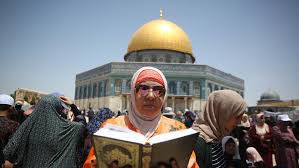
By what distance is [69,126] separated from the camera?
217 centimetres

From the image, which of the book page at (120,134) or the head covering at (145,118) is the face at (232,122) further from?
the book page at (120,134)

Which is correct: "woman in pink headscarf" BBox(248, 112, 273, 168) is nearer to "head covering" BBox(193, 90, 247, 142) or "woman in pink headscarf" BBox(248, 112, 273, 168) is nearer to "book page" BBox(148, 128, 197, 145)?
"head covering" BBox(193, 90, 247, 142)

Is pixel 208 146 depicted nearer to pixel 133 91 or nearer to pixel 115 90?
pixel 133 91

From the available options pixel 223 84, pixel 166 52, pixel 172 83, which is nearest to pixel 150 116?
pixel 172 83

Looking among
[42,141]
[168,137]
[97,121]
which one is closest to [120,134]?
[168,137]

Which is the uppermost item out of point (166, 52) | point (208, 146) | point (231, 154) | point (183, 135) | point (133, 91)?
point (166, 52)

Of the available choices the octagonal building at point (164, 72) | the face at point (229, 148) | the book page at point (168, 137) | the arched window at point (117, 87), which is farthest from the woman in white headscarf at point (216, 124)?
the arched window at point (117, 87)

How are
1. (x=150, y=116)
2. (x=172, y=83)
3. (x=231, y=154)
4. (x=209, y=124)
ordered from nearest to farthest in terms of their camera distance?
(x=150, y=116)
(x=209, y=124)
(x=231, y=154)
(x=172, y=83)

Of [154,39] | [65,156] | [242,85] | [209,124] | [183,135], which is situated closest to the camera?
[183,135]

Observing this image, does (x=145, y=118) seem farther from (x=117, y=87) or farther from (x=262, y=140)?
(x=117, y=87)

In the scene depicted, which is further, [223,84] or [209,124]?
[223,84]

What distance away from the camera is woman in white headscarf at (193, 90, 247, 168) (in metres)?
1.71

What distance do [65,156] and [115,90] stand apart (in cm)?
2564

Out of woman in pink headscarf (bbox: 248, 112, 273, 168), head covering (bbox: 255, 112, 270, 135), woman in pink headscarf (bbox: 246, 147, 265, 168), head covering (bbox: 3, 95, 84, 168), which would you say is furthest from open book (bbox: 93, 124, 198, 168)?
head covering (bbox: 255, 112, 270, 135)
